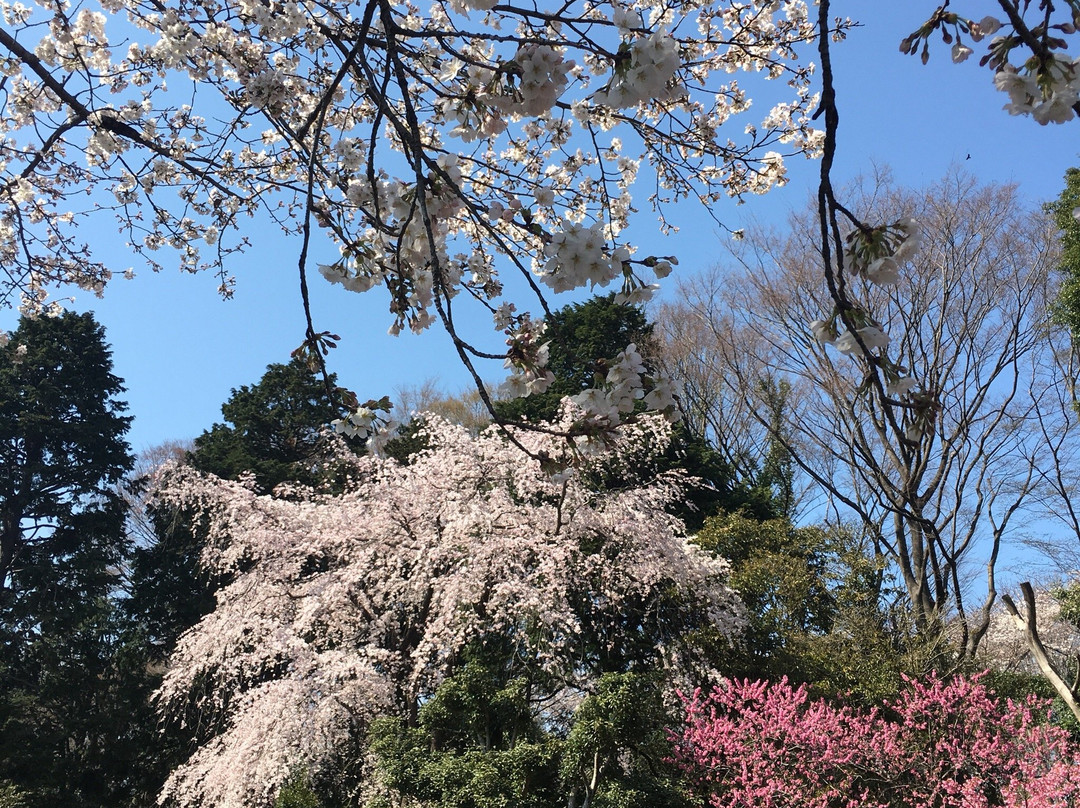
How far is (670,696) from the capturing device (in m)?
6.63

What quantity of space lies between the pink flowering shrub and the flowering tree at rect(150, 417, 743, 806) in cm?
139

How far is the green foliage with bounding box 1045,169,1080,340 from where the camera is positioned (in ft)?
29.7

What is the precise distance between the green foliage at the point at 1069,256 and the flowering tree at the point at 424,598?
17.8 ft

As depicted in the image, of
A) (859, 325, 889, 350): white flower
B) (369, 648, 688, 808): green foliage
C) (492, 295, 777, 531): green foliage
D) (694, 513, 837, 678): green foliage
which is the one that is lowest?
(369, 648, 688, 808): green foliage

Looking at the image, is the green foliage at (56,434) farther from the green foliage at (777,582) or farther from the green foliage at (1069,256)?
the green foliage at (1069,256)

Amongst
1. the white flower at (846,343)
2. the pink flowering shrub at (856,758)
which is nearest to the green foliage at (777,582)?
the pink flowering shrub at (856,758)

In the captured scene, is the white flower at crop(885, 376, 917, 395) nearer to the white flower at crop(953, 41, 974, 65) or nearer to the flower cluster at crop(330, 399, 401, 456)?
the white flower at crop(953, 41, 974, 65)

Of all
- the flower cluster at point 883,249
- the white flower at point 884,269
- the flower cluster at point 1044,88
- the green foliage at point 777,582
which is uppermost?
the green foliage at point 777,582

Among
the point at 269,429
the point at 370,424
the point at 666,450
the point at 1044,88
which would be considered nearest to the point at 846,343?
the point at 1044,88

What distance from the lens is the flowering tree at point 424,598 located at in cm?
643

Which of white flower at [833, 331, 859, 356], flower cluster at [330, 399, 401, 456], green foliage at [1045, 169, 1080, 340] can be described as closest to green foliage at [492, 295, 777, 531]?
green foliage at [1045, 169, 1080, 340]

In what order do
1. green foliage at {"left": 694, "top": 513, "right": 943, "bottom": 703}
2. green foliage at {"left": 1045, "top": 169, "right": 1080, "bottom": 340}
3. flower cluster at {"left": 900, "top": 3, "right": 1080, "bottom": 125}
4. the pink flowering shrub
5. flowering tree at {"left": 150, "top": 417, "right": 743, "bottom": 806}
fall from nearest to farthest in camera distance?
flower cluster at {"left": 900, "top": 3, "right": 1080, "bottom": 125}, the pink flowering shrub, flowering tree at {"left": 150, "top": 417, "right": 743, "bottom": 806}, green foliage at {"left": 694, "top": 513, "right": 943, "bottom": 703}, green foliage at {"left": 1045, "top": 169, "right": 1080, "bottom": 340}

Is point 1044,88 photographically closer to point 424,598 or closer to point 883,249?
point 883,249

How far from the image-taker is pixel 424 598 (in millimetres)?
7102
